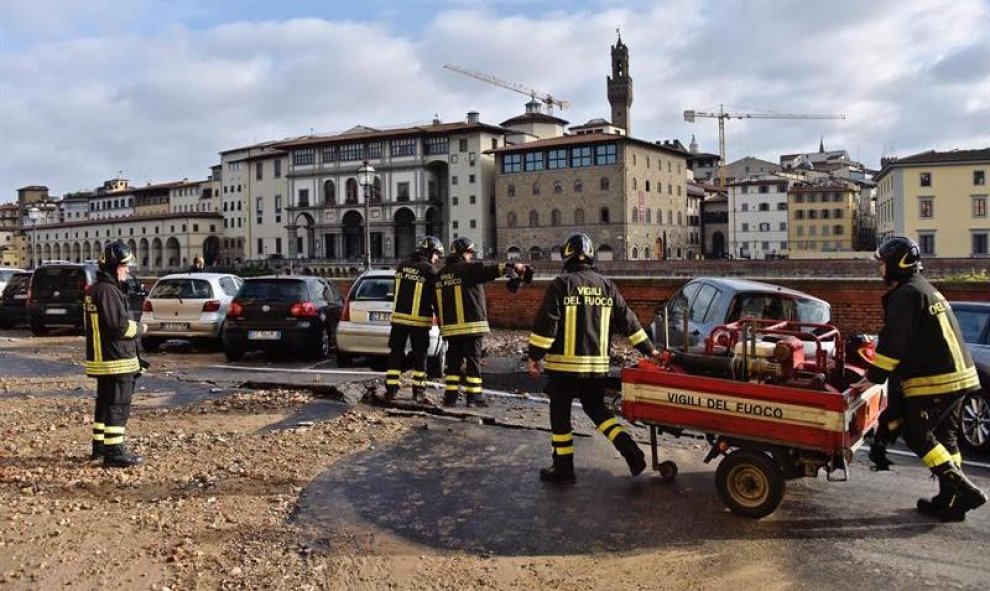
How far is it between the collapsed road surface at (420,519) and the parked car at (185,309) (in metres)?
7.10

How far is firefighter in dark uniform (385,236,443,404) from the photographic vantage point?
9508 millimetres

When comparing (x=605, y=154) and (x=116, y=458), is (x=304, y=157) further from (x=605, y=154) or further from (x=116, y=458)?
(x=116, y=458)

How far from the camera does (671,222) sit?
90.9m

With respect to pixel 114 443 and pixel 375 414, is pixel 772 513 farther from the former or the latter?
pixel 114 443

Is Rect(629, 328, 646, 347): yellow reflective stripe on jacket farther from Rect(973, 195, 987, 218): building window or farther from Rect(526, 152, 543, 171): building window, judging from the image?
Rect(526, 152, 543, 171): building window

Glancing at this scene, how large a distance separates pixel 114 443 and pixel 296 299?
7.07m

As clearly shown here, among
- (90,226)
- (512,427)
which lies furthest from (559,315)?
(90,226)

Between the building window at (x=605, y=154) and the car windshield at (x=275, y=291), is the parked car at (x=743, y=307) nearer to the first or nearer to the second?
the car windshield at (x=275, y=291)

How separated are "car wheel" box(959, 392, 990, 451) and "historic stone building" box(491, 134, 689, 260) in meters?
73.0

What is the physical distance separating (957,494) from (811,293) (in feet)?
35.9

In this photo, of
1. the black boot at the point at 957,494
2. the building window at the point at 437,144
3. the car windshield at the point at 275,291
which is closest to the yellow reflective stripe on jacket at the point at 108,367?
the black boot at the point at 957,494

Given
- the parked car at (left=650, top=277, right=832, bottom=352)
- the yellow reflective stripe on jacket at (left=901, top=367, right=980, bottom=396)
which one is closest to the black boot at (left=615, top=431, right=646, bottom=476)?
the yellow reflective stripe on jacket at (left=901, top=367, right=980, bottom=396)

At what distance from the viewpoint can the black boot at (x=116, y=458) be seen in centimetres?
674

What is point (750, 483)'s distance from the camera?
5.53 meters
